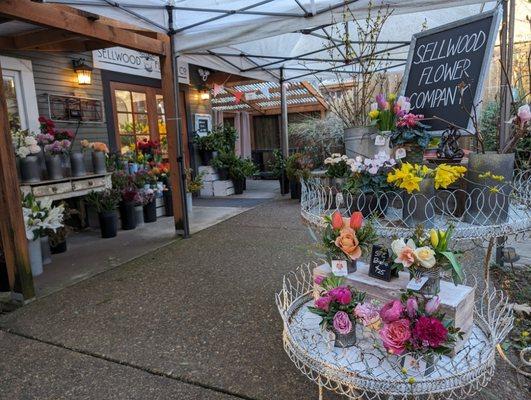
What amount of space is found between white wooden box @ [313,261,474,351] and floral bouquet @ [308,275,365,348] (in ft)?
0.48

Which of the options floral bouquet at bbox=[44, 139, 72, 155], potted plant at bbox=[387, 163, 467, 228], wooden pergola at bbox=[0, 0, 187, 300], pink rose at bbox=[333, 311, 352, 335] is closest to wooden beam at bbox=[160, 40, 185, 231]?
wooden pergola at bbox=[0, 0, 187, 300]

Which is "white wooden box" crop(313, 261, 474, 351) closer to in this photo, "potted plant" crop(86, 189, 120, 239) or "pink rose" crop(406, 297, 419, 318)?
"pink rose" crop(406, 297, 419, 318)

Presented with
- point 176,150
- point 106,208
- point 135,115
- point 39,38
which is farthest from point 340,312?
point 135,115

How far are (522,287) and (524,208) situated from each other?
1.41m

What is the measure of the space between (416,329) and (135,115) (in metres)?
5.87

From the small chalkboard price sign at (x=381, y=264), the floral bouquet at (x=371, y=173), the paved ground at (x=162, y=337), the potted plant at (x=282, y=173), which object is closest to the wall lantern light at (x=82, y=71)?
the paved ground at (x=162, y=337)

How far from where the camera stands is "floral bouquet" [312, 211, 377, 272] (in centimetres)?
154

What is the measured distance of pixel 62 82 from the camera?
195 inches

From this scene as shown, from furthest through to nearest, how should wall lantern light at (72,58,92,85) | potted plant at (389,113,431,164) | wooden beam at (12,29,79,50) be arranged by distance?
wall lantern light at (72,58,92,85), wooden beam at (12,29,79,50), potted plant at (389,113,431,164)

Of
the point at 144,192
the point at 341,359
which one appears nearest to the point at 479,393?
the point at 341,359

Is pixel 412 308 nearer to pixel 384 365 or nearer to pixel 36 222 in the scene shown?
pixel 384 365

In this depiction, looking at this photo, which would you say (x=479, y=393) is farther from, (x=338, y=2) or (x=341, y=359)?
(x=338, y=2)

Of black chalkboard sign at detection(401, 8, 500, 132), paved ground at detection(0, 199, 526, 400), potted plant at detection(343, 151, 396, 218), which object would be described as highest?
black chalkboard sign at detection(401, 8, 500, 132)

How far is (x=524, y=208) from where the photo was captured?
1677 mm
